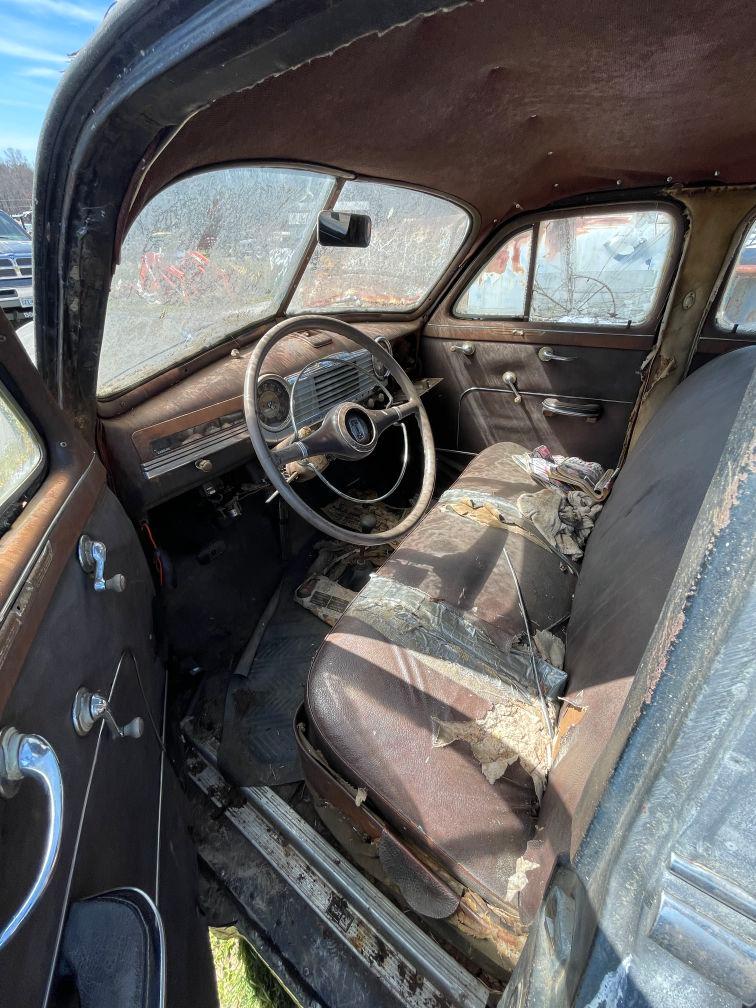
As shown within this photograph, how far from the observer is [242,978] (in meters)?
1.31

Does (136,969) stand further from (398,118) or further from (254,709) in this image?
(398,118)

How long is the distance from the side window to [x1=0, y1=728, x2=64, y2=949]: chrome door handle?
41cm

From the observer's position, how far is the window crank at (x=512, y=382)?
258cm

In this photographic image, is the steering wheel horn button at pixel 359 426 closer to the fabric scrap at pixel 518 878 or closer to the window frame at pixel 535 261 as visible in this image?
the window frame at pixel 535 261

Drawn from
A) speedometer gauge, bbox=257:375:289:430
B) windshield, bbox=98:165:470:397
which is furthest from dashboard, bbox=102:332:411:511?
windshield, bbox=98:165:470:397

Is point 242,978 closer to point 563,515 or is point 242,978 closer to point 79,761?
point 79,761

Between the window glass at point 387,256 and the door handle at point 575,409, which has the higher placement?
the window glass at point 387,256

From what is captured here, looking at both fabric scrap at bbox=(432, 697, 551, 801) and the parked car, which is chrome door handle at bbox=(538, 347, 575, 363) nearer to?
fabric scrap at bbox=(432, 697, 551, 801)

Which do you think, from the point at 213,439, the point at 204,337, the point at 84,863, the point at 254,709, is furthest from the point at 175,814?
the point at 204,337

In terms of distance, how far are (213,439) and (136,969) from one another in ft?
4.81

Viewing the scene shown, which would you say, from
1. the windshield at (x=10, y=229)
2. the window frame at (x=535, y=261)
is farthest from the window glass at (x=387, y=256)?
the windshield at (x=10, y=229)

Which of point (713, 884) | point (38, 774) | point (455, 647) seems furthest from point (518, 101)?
point (38, 774)

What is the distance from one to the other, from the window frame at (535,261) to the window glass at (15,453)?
2230mm

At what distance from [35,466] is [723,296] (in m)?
2.54
